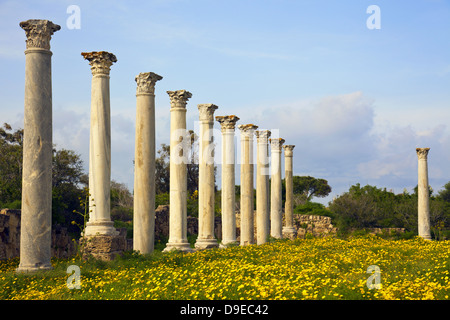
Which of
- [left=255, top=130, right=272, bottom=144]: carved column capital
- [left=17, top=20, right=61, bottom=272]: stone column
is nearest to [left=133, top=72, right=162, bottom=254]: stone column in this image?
[left=17, top=20, right=61, bottom=272]: stone column

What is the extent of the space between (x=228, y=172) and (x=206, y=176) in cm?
287

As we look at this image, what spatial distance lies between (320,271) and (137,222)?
332 inches

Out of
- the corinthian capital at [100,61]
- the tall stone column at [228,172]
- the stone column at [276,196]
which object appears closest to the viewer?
the corinthian capital at [100,61]

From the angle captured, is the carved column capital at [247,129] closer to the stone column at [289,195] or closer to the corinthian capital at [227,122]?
the corinthian capital at [227,122]

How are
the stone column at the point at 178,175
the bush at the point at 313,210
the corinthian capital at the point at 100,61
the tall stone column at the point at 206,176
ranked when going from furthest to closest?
the bush at the point at 313,210, the tall stone column at the point at 206,176, the stone column at the point at 178,175, the corinthian capital at the point at 100,61

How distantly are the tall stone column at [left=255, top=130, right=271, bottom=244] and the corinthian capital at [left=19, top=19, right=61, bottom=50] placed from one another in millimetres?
20378

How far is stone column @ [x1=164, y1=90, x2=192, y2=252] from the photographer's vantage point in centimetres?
2609

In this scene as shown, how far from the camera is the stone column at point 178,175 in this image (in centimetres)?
2609

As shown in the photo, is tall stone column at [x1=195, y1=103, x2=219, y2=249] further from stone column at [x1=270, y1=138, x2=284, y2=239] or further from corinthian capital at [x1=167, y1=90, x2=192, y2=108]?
stone column at [x1=270, y1=138, x2=284, y2=239]

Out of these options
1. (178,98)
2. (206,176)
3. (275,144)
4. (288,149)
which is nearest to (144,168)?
(178,98)

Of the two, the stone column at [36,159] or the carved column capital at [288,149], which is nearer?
the stone column at [36,159]

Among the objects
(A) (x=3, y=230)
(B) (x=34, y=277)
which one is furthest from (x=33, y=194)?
(A) (x=3, y=230)

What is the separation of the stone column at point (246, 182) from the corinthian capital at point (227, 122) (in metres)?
2.26

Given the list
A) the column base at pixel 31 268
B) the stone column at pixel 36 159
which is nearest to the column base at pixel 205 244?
the stone column at pixel 36 159
